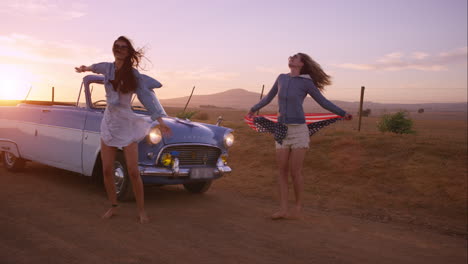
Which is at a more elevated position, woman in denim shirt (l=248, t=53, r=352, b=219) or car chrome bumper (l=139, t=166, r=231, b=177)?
woman in denim shirt (l=248, t=53, r=352, b=219)

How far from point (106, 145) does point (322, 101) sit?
2501mm

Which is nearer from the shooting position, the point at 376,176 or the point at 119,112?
the point at 119,112

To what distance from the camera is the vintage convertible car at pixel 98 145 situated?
5.68m

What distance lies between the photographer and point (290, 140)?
17.0ft

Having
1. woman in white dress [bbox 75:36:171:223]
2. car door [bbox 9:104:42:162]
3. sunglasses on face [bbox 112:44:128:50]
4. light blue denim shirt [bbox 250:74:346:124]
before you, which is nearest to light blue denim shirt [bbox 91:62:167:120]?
woman in white dress [bbox 75:36:171:223]

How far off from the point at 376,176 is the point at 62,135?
5.99 meters

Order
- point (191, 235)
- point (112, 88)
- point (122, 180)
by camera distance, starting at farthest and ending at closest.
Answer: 1. point (122, 180)
2. point (112, 88)
3. point (191, 235)

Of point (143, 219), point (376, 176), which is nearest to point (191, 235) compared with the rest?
point (143, 219)

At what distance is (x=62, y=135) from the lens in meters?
6.72

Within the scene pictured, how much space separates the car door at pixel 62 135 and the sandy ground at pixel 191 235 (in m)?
0.49

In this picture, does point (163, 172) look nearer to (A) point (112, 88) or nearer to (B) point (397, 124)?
(A) point (112, 88)

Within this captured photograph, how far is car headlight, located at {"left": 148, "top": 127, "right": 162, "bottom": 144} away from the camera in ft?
18.4

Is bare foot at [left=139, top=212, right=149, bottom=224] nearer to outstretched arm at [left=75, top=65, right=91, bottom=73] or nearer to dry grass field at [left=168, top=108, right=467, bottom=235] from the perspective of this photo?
outstretched arm at [left=75, top=65, right=91, bottom=73]

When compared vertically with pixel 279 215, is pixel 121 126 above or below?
above
